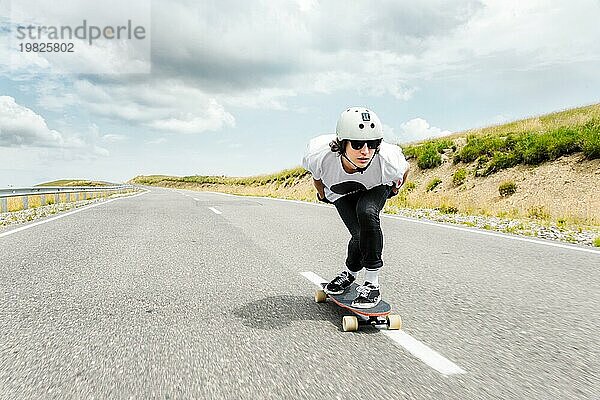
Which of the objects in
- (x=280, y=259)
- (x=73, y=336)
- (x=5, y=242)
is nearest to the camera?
(x=73, y=336)

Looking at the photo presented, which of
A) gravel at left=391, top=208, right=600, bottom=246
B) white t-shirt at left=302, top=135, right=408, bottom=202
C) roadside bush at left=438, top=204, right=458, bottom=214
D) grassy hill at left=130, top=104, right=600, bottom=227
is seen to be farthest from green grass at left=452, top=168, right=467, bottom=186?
white t-shirt at left=302, top=135, right=408, bottom=202

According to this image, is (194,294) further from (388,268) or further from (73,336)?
(388,268)

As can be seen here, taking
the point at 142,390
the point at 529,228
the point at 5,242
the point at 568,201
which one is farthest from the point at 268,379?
the point at 568,201

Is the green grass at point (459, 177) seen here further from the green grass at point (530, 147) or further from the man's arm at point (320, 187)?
the man's arm at point (320, 187)

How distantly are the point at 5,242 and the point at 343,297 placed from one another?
6.51m

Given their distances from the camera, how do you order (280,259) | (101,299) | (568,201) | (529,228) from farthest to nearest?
(568,201)
(529,228)
(280,259)
(101,299)

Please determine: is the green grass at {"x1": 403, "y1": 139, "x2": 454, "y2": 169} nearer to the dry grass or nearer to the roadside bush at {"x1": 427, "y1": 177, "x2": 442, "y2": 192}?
the roadside bush at {"x1": 427, "y1": 177, "x2": 442, "y2": 192}

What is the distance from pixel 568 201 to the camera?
59.5 ft

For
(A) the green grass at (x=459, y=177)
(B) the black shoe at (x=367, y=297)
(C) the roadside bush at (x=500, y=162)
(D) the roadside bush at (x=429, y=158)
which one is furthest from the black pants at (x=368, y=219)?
(D) the roadside bush at (x=429, y=158)

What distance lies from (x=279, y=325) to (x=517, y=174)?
2057cm

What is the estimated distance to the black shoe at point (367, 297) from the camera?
3715 mm

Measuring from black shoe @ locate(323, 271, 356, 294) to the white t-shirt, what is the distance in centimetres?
77

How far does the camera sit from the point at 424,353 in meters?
3.10

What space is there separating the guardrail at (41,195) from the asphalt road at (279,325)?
848cm
